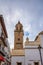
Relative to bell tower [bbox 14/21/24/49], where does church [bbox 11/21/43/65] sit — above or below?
below

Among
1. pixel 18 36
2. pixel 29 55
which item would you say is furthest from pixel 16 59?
pixel 18 36

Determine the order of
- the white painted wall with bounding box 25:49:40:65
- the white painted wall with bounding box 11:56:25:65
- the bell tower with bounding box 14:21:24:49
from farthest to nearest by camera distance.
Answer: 1. the bell tower with bounding box 14:21:24:49
2. the white painted wall with bounding box 11:56:25:65
3. the white painted wall with bounding box 25:49:40:65

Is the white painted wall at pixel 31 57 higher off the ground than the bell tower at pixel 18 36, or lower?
lower

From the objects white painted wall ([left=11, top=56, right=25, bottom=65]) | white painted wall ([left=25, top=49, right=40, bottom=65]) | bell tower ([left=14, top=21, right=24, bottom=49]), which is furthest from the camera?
bell tower ([left=14, top=21, right=24, bottom=49])

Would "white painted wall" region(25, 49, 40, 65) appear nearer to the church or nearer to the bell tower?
the church

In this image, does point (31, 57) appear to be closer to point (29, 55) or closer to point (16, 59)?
point (29, 55)

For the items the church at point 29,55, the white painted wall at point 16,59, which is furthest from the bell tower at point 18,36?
the white painted wall at point 16,59

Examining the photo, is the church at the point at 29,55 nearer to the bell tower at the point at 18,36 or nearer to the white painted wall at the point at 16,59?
the white painted wall at the point at 16,59

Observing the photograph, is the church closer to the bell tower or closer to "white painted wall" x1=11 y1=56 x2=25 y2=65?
"white painted wall" x1=11 y1=56 x2=25 y2=65

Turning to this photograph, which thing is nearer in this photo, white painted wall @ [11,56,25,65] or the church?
the church

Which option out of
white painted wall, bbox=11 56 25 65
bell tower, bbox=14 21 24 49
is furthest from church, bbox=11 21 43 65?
bell tower, bbox=14 21 24 49

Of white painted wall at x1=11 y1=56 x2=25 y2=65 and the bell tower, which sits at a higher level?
the bell tower

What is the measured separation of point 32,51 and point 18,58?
2.81 m

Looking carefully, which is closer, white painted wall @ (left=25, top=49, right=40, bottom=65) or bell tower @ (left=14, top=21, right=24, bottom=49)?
white painted wall @ (left=25, top=49, right=40, bottom=65)
